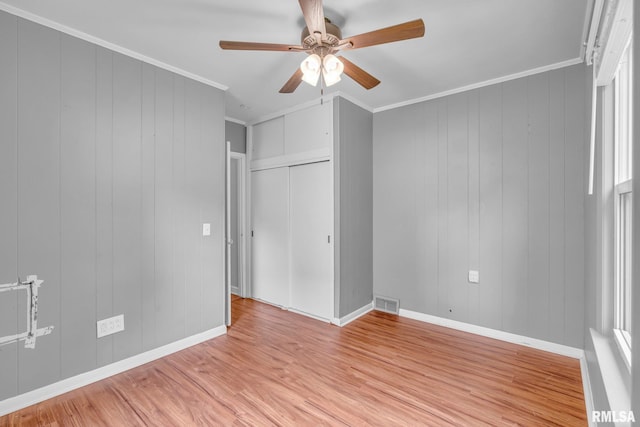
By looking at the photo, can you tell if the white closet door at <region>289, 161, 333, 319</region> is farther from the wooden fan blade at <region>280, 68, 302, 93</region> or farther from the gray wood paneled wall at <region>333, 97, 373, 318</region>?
the wooden fan blade at <region>280, 68, 302, 93</region>

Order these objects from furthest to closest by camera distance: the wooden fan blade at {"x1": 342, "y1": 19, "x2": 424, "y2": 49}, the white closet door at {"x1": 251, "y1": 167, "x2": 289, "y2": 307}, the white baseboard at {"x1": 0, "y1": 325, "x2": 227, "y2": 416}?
the white closet door at {"x1": 251, "y1": 167, "x2": 289, "y2": 307} → the white baseboard at {"x1": 0, "y1": 325, "x2": 227, "y2": 416} → the wooden fan blade at {"x1": 342, "y1": 19, "x2": 424, "y2": 49}

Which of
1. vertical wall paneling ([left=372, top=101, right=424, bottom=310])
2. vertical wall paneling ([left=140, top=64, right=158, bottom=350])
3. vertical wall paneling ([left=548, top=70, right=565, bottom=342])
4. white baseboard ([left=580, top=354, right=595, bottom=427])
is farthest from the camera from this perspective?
vertical wall paneling ([left=372, top=101, right=424, bottom=310])

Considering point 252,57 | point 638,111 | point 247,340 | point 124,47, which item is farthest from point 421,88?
point 247,340

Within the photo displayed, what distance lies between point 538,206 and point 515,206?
183 millimetres

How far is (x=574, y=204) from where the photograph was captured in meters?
2.65

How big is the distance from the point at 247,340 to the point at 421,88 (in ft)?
10.6

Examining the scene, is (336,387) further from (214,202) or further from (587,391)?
(214,202)

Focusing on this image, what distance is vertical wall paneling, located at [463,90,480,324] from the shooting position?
10.4ft

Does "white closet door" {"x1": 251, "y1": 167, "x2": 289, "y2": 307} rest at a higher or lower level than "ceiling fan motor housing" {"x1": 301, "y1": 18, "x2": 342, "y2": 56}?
lower

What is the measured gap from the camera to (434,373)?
94.7 inches

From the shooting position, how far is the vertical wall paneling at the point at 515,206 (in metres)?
2.90

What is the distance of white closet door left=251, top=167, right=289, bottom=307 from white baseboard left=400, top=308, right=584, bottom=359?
1.64m

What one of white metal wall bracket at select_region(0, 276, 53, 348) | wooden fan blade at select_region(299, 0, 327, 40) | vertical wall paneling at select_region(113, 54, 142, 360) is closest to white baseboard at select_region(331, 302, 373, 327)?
vertical wall paneling at select_region(113, 54, 142, 360)

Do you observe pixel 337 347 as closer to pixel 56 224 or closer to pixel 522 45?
pixel 56 224
